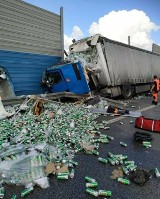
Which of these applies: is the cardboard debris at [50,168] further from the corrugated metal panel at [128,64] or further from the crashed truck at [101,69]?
the corrugated metal panel at [128,64]

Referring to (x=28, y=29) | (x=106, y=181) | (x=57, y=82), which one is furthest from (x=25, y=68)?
(x=106, y=181)

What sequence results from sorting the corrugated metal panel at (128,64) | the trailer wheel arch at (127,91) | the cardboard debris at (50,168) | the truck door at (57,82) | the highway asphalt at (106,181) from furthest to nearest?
the trailer wheel arch at (127,91), the corrugated metal panel at (128,64), the truck door at (57,82), the cardboard debris at (50,168), the highway asphalt at (106,181)

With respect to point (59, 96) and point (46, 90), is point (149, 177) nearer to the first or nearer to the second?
point (59, 96)

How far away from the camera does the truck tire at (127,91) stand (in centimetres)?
1455

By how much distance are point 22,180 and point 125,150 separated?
2334mm

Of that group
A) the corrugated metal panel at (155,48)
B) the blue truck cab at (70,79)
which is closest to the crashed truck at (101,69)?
the blue truck cab at (70,79)

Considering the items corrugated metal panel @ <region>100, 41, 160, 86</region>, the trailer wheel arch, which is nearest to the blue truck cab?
corrugated metal panel @ <region>100, 41, 160, 86</region>

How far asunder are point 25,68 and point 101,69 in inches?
152

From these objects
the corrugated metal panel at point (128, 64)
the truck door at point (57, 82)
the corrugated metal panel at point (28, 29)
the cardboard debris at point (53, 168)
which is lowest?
the cardboard debris at point (53, 168)

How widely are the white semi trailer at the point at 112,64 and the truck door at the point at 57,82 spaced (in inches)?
54.6

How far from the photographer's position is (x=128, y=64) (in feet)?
49.2

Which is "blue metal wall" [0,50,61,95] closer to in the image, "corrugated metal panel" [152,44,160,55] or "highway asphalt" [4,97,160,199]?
"highway asphalt" [4,97,160,199]

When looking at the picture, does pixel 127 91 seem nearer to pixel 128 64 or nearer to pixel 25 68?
pixel 128 64

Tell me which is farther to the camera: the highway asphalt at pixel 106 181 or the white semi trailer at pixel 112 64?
the white semi trailer at pixel 112 64
